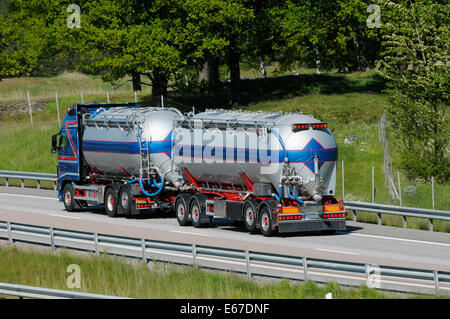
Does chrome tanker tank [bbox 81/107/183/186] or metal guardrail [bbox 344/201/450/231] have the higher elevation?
chrome tanker tank [bbox 81/107/183/186]

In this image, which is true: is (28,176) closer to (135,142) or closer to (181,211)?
(135,142)

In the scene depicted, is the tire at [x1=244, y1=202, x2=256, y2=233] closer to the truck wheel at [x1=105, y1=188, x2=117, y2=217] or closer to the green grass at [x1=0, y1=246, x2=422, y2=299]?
the green grass at [x1=0, y1=246, x2=422, y2=299]

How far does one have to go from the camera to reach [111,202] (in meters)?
31.1

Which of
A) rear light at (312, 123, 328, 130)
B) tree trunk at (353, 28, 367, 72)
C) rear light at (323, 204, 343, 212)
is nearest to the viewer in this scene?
rear light at (312, 123, 328, 130)

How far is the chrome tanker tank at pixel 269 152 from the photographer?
979 inches

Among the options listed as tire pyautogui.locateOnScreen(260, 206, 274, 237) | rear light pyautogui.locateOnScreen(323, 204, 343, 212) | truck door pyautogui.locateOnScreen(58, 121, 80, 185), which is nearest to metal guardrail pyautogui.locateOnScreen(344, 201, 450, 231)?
rear light pyautogui.locateOnScreen(323, 204, 343, 212)

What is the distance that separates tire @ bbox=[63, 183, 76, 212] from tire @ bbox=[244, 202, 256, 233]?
9090 millimetres

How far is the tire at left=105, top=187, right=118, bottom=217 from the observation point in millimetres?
30841

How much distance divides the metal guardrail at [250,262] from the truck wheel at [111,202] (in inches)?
264

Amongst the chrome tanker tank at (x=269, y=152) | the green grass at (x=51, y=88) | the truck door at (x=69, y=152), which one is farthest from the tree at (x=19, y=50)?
the chrome tanker tank at (x=269, y=152)

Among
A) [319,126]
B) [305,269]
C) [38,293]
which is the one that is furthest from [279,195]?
[38,293]

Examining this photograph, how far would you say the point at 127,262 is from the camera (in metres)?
20.5

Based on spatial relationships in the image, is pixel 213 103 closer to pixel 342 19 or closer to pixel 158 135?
pixel 342 19

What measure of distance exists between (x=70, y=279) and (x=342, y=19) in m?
40.2
